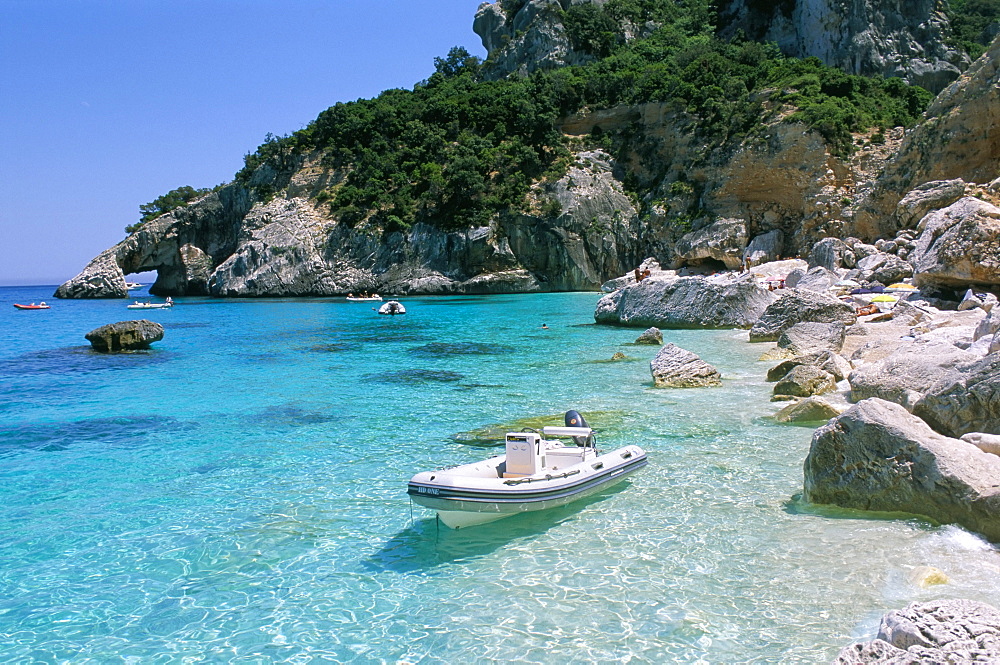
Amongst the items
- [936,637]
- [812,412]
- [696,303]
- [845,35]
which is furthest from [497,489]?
[845,35]

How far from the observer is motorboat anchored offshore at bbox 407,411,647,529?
7.12 m

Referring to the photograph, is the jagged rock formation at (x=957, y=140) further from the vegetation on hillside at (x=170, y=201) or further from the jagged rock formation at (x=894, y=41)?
the vegetation on hillside at (x=170, y=201)

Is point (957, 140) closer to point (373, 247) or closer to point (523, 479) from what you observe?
point (523, 479)

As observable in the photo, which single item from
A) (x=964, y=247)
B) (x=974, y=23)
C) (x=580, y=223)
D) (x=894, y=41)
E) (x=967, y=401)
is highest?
(x=974, y=23)

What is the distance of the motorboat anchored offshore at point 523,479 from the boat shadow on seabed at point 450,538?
17cm

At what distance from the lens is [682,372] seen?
1548cm

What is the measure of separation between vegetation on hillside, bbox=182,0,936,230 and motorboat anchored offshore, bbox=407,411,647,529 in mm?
49406

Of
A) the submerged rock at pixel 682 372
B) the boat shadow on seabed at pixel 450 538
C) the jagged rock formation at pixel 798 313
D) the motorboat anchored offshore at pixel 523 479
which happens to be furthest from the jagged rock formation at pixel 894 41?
the boat shadow on seabed at pixel 450 538

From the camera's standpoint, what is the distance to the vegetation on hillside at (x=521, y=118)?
54.6m

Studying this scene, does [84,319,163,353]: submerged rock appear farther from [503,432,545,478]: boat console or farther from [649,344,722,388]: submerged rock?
[503,432,545,478]: boat console

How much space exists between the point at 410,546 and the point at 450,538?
473 millimetres

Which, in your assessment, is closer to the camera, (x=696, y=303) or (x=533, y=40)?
(x=696, y=303)

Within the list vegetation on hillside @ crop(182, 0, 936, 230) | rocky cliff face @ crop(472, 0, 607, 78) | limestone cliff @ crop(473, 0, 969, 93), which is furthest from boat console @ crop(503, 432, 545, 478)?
rocky cliff face @ crop(472, 0, 607, 78)

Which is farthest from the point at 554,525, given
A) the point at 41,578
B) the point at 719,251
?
the point at 719,251
